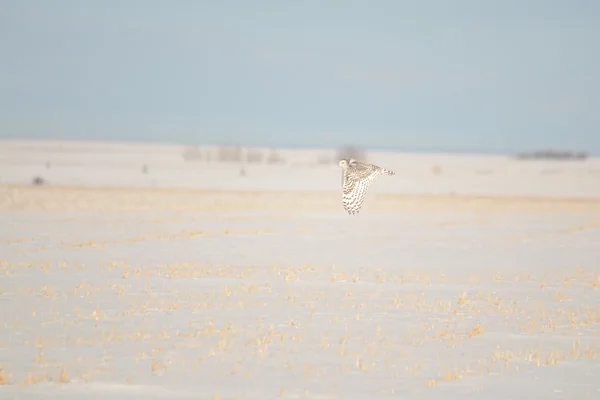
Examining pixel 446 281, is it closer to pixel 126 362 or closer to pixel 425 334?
pixel 425 334

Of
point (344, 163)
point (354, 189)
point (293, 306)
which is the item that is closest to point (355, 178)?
point (354, 189)

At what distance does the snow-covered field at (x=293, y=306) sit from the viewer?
38.7ft

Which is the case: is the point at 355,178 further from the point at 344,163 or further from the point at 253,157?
the point at 253,157

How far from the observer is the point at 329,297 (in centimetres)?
1866

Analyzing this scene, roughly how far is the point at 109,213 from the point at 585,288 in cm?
2581

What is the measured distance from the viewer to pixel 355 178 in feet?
58.1

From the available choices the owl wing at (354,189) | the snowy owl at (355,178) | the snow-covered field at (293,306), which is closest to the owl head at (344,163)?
the snowy owl at (355,178)

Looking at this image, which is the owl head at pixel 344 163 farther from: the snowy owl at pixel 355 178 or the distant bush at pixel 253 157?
the distant bush at pixel 253 157

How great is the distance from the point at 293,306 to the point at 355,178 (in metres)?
2.95

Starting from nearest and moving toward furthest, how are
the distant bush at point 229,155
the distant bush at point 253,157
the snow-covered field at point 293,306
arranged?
the snow-covered field at point 293,306 < the distant bush at point 253,157 < the distant bush at point 229,155

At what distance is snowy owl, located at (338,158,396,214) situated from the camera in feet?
57.9

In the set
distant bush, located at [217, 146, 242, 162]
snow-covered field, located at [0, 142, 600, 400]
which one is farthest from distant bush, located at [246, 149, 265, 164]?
snow-covered field, located at [0, 142, 600, 400]

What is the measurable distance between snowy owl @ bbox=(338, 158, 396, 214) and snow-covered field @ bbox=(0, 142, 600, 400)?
2151 mm

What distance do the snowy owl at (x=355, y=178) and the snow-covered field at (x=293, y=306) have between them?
2.15 meters
